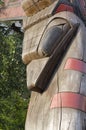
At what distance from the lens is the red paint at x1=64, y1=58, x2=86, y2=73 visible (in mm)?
1734

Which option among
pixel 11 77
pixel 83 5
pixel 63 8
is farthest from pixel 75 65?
pixel 11 77

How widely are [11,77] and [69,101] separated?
318 centimetres

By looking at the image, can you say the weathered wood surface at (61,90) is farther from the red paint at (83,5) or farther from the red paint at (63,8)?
the red paint at (83,5)

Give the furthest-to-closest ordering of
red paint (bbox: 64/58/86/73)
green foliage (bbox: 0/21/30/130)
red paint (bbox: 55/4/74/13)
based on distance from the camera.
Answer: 1. green foliage (bbox: 0/21/30/130)
2. red paint (bbox: 55/4/74/13)
3. red paint (bbox: 64/58/86/73)

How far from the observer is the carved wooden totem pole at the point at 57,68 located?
1.61 meters

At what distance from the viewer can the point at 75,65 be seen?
174cm

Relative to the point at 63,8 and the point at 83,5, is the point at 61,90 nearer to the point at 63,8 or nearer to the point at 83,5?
the point at 63,8

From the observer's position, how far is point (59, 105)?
1.63 metres

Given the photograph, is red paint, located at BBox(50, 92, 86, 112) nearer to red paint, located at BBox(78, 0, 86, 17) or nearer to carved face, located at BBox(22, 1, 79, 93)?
carved face, located at BBox(22, 1, 79, 93)

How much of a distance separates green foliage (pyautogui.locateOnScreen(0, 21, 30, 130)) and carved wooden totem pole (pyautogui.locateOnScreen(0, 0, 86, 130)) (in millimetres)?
2240

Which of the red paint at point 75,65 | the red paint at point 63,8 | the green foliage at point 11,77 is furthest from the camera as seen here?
the green foliage at point 11,77

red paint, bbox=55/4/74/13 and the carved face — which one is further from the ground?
red paint, bbox=55/4/74/13

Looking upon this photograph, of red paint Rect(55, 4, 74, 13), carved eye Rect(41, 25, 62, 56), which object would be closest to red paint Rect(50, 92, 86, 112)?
carved eye Rect(41, 25, 62, 56)

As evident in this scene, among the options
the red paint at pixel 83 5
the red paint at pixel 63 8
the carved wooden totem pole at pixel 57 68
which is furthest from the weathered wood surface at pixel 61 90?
the red paint at pixel 83 5
